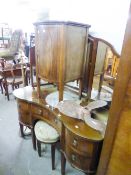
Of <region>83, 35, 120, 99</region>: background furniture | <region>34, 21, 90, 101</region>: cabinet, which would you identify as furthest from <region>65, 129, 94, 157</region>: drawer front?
<region>83, 35, 120, 99</region>: background furniture

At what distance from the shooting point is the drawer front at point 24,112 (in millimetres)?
1856

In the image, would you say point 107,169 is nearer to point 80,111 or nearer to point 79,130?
point 79,130

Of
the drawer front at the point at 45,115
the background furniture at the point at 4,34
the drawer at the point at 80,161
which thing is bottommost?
the drawer at the point at 80,161

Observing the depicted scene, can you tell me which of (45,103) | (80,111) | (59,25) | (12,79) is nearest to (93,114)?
(80,111)

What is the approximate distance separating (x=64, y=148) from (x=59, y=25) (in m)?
1.18

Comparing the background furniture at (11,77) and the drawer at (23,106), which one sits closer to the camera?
the drawer at (23,106)

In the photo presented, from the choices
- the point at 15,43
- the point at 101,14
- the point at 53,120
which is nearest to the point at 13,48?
the point at 15,43

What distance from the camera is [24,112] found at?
192cm

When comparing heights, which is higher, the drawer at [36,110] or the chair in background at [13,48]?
the chair in background at [13,48]

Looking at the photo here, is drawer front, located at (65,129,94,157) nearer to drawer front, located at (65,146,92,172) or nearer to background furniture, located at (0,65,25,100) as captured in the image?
drawer front, located at (65,146,92,172)

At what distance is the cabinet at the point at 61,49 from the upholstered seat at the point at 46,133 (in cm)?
52

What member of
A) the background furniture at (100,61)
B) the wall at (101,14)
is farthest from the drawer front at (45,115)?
the wall at (101,14)

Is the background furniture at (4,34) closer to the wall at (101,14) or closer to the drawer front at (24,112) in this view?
the wall at (101,14)

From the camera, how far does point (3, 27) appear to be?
4.73 metres
